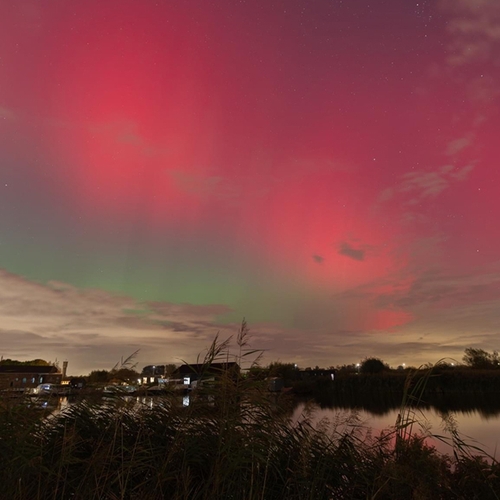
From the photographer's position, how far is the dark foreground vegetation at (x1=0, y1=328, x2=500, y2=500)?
6164 mm

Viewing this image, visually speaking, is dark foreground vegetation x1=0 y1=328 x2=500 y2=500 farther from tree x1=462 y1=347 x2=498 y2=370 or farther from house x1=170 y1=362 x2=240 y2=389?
tree x1=462 y1=347 x2=498 y2=370

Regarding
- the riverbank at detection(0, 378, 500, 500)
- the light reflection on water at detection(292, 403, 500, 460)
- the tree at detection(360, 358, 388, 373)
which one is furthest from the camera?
the tree at detection(360, 358, 388, 373)

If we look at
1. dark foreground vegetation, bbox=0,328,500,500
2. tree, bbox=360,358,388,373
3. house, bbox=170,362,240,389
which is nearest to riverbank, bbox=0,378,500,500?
dark foreground vegetation, bbox=0,328,500,500

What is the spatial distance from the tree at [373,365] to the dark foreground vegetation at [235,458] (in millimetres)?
68410

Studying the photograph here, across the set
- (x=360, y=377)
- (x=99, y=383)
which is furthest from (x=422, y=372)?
(x=360, y=377)

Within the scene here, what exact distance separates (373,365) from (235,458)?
235 feet

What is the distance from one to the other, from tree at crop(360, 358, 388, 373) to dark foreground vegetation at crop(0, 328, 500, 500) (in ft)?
224

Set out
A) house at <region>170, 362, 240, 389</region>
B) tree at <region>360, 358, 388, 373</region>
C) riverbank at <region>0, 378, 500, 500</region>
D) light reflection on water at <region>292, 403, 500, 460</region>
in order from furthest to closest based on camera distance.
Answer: tree at <region>360, 358, 388, 373</region>, light reflection on water at <region>292, 403, 500, 460</region>, house at <region>170, 362, 240, 389</region>, riverbank at <region>0, 378, 500, 500</region>

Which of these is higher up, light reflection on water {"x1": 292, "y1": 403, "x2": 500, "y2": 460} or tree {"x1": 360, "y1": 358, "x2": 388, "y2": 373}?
tree {"x1": 360, "y1": 358, "x2": 388, "y2": 373}

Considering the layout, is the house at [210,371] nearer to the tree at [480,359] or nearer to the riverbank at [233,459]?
the riverbank at [233,459]

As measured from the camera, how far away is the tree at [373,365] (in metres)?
72.2

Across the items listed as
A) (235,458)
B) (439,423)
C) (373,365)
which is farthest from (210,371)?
(373,365)

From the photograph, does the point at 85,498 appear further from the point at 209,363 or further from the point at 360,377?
the point at 360,377

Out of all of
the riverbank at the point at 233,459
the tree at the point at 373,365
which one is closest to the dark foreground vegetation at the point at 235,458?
the riverbank at the point at 233,459
